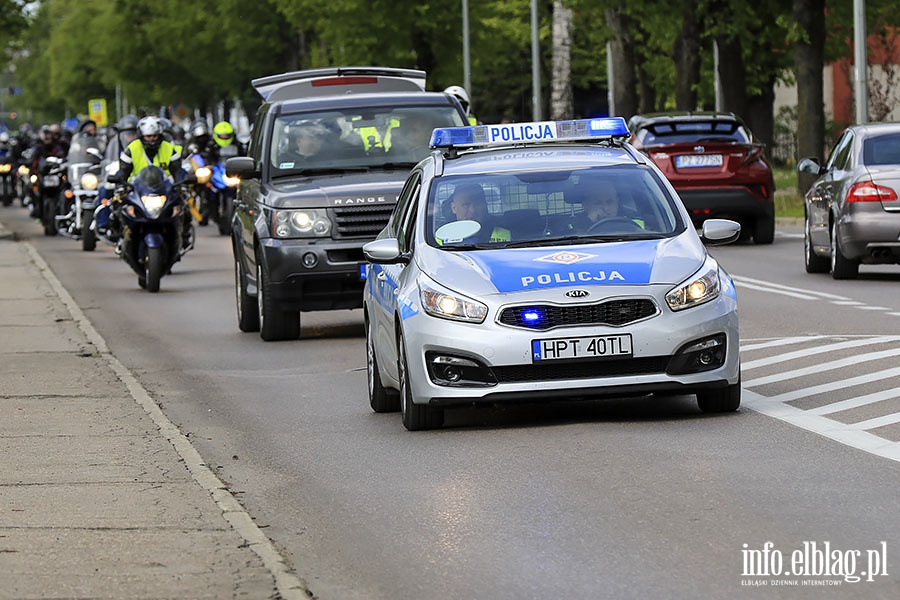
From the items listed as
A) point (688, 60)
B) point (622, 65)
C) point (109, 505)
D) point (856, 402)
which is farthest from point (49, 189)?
point (109, 505)

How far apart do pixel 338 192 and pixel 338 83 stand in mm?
4976

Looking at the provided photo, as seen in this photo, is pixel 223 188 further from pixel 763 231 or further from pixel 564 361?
pixel 564 361

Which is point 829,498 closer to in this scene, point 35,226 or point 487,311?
point 487,311

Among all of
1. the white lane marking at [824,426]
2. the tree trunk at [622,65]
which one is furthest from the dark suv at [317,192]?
the tree trunk at [622,65]

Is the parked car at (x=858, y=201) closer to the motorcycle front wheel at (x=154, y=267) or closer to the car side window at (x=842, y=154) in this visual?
the car side window at (x=842, y=154)

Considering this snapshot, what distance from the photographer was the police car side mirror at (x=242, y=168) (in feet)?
59.8

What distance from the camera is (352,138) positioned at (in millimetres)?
18828

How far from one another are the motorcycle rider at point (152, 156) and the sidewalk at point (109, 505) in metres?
9.66

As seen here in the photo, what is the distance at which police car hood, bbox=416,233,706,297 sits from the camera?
1130 centimetres

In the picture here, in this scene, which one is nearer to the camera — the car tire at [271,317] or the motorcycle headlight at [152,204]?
the car tire at [271,317]

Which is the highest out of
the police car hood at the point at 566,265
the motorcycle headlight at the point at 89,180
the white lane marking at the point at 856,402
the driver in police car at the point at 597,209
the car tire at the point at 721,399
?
the driver in police car at the point at 597,209

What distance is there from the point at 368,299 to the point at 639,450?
129 inches

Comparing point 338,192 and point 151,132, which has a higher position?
point 151,132

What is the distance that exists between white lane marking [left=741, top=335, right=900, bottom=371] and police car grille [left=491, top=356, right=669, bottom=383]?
2.99 m
